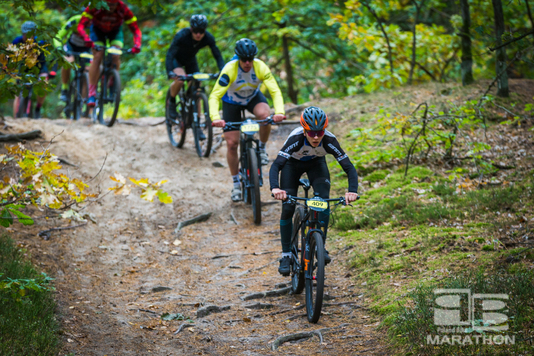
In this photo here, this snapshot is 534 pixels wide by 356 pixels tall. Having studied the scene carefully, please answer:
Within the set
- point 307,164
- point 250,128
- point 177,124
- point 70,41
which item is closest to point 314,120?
point 307,164

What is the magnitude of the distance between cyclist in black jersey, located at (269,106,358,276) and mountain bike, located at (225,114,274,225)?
199 cm

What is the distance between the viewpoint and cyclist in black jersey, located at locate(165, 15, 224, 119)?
28.0 feet

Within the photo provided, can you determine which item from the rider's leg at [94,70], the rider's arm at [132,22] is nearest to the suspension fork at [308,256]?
the rider's arm at [132,22]

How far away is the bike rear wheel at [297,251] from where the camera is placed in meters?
4.97

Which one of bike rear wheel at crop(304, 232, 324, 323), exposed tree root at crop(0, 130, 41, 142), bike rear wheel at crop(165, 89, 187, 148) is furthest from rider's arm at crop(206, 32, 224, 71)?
bike rear wheel at crop(304, 232, 324, 323)

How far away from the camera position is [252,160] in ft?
24.1

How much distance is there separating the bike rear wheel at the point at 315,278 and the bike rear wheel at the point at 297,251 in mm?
262

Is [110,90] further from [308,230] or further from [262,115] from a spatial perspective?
[308,230]

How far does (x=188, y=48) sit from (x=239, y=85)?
2.24 m

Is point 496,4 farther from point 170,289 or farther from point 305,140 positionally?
point 170,289

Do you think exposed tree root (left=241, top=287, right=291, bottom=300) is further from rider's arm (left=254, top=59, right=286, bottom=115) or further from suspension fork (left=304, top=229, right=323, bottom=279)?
rider's arm (left=254, top=59, right=286, bottom=115)

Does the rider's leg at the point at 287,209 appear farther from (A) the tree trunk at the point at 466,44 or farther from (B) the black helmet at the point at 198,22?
(A) the tree trunk at the point at 466,44

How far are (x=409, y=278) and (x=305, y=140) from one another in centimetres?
191

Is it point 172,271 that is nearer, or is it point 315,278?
point 315,278
